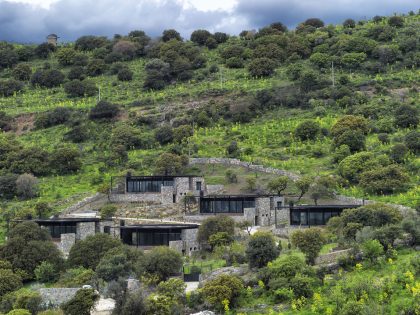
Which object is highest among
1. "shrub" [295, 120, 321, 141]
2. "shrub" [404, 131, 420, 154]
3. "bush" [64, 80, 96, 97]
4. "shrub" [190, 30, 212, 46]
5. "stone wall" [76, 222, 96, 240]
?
"shrub" [190, 30, 212, 46]

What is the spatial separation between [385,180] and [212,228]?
615 inches

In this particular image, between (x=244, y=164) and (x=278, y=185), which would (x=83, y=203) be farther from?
(x=278, y=185)

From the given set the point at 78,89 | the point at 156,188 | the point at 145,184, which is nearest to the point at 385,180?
the point at 156,188

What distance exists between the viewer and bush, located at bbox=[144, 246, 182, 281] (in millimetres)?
46438

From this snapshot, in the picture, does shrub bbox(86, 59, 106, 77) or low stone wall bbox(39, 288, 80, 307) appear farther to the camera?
shrub bbox(86, 59, 106, 77)

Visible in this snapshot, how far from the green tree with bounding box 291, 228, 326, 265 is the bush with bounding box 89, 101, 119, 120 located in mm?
49022

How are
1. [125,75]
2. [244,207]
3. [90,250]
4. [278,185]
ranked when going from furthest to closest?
[125,75] → [278,185] → [244,207] → [90,250]

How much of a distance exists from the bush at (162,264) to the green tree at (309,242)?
7.47 m

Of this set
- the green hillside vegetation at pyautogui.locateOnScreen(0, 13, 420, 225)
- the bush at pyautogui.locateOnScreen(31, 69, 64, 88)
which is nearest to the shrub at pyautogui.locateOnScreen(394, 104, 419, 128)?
the green hillside vegetation at pyautogui.locateOnScreen(0, 13, 420, 225)

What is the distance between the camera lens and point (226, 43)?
126 m

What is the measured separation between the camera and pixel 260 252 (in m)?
45.3

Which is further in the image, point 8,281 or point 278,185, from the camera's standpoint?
point 278,185

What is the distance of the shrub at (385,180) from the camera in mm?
60250

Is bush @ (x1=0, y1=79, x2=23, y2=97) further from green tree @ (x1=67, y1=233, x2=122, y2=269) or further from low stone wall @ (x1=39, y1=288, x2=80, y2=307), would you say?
low stone wall @ (x1=39, y1=288, x2=80, y2=307)
